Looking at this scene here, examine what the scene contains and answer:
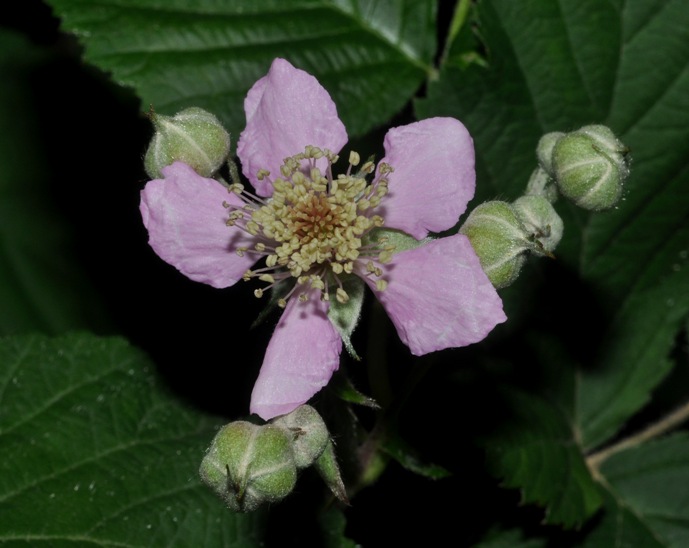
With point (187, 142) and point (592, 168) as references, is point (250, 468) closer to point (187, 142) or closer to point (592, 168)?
point (187, 142)

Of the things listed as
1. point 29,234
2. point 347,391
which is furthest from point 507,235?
point 29,234

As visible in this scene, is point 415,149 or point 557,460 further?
point 557,460

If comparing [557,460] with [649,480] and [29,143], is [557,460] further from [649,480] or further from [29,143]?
[29,143]

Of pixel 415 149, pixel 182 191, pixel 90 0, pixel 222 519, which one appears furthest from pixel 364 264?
pixel 90 0

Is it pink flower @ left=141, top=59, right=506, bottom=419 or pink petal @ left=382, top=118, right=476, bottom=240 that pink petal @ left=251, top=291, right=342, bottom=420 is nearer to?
pink flower @ left=141, top=59, right=506, bottom=419

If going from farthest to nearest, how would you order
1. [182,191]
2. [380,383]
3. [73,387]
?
[73,387] < [380,383] < [182,191]

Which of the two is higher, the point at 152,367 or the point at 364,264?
the point at 364,264
